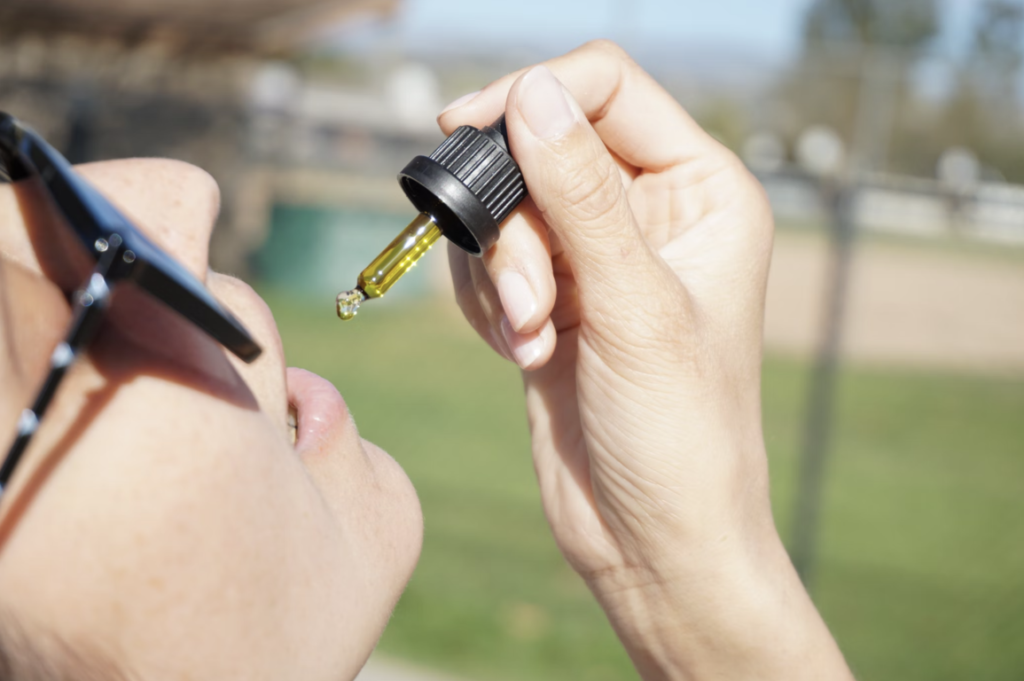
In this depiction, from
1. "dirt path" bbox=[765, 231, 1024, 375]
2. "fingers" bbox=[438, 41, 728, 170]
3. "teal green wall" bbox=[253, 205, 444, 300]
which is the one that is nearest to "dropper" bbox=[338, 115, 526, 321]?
"fingers" bbox=[438, 41, 728, 170]

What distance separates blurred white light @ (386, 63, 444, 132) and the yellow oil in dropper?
1310 cm

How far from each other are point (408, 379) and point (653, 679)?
8036mm

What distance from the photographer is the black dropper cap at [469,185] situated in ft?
3.75

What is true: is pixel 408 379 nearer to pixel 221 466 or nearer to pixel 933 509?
pixel 933 509

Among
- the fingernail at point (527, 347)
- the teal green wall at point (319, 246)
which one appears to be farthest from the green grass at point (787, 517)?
the fingernail at point (527, 347)

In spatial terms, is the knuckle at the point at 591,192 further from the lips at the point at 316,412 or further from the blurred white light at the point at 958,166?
the blurred white light at the point at 958,166

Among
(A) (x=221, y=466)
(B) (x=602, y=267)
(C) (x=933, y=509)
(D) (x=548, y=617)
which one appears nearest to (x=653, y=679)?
(B) (x=602, y=267)

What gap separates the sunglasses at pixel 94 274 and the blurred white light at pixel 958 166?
10250mm

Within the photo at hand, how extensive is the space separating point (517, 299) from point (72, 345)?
595 millimetres

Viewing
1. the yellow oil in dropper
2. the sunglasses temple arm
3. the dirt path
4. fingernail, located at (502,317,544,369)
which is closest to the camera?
the sunglasses temple arm

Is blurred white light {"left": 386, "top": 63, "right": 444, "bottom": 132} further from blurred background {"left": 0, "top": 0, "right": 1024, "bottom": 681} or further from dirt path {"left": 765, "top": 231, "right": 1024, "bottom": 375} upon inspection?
dirt path {"left": 765, "top": 231, "right": 1024, "bottom": 375}

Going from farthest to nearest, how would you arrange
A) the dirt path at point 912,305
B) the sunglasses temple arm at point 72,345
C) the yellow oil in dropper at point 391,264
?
1. the dirt path at point 912,305
2. the yellow oil in dropper at point 391,264
3. the sunglasses temple arm at point 72,345

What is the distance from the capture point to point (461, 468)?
6746 millimetres

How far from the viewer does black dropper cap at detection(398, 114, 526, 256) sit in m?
1.14
